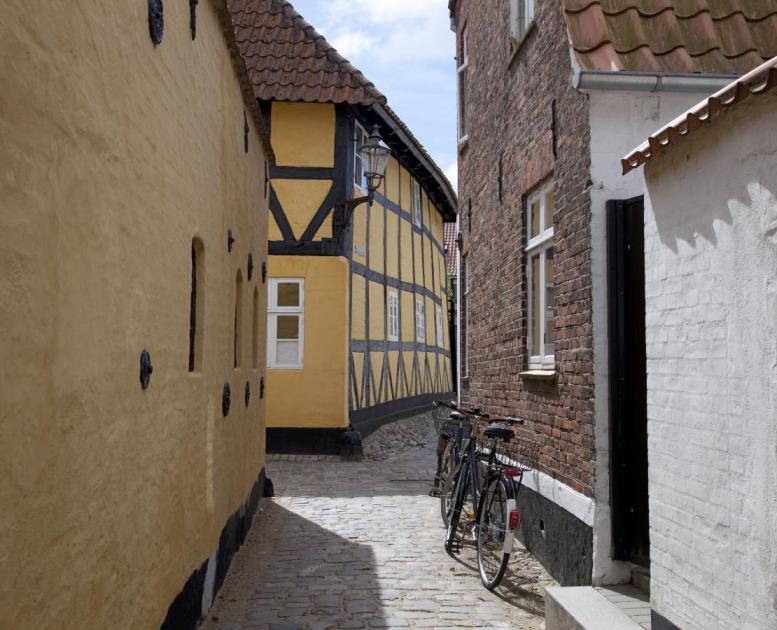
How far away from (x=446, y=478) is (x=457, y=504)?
3.46ft

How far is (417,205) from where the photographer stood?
68.5 ft

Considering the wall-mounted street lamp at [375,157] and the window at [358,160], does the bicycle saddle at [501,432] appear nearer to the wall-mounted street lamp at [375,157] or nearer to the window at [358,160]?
the wall-mounted street lamp at [375,157]

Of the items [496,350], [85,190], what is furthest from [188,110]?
[496,350]

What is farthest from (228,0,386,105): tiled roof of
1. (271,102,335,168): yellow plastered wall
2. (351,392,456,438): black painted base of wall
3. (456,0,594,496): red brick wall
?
(351,392,456,438): black painted base of wall

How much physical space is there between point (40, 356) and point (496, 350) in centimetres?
647

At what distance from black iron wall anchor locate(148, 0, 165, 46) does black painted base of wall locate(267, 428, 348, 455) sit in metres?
10.9

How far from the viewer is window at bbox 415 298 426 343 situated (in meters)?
20.8

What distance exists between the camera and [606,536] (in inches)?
211

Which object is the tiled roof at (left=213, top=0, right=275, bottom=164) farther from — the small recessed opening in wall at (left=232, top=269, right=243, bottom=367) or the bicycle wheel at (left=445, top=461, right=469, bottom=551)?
the bicycle wheel at (left=445, top=461, right=469, bottom=551)

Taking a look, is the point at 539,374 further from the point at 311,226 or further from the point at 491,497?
the point at 311,226

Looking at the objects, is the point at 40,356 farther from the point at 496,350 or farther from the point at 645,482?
the point at 496,350

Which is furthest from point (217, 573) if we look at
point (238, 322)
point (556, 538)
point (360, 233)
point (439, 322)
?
point (439, 322)

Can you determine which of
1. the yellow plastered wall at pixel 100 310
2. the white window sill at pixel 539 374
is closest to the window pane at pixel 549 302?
the white window sill at pixel 539 374

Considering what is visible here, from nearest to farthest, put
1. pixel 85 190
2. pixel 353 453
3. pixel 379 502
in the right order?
pixel 85 190 < pixel 379 502 < pixel 353 453
